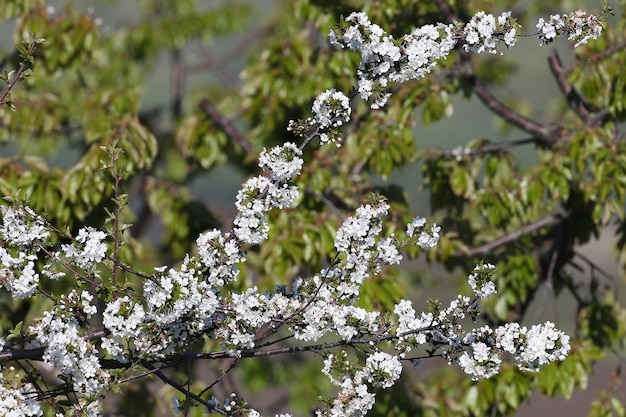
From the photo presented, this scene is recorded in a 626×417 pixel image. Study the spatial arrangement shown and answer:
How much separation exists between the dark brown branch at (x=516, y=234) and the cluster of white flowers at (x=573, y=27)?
6.99ft

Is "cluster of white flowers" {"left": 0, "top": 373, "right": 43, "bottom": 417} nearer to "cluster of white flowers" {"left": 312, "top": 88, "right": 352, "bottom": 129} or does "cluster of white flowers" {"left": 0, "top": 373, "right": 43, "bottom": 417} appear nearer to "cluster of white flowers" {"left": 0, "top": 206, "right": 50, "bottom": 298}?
"cluster of white flowers" {"left": 0, "top": 206, "right": 50, "bottom": 298}

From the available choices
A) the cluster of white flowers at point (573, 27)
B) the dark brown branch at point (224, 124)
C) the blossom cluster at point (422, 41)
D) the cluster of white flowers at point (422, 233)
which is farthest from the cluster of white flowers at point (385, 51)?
the dark brown branch at point (224, 124)

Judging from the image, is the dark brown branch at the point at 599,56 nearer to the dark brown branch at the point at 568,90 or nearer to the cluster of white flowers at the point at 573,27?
the dark brown branch at the point at 568,90

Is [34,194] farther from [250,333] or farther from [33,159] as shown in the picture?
[250,333]

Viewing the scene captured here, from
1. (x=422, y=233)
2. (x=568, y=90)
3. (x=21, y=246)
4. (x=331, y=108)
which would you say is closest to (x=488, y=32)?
(x=331, y=108)

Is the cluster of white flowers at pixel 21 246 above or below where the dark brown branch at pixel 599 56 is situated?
below

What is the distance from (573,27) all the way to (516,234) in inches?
91.5

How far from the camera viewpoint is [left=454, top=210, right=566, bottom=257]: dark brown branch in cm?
493

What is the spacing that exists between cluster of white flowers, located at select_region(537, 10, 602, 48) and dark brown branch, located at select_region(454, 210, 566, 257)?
2.13 metres

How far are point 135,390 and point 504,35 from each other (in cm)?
340

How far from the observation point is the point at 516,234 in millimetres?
5012

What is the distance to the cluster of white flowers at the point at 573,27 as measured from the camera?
281 cm

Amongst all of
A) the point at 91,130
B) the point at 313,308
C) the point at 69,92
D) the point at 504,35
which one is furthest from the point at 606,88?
the point at 69,92

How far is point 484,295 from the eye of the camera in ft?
9.32
